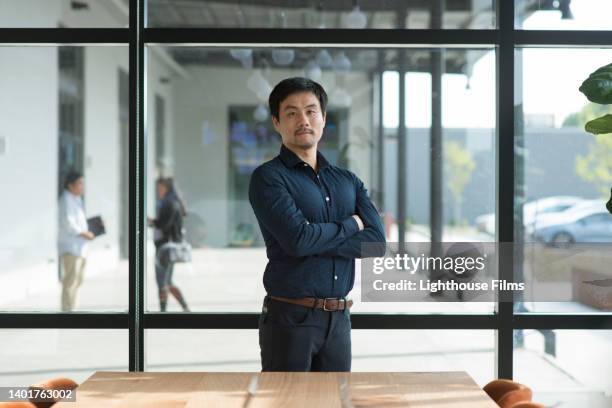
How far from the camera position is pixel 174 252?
4.80 m

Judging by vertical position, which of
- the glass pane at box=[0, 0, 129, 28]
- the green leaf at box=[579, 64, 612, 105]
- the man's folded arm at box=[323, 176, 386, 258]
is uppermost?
the glass pane at box=[0, 0, 129, 28]

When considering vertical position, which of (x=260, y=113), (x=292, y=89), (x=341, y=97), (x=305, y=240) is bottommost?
(x=305, y=240)

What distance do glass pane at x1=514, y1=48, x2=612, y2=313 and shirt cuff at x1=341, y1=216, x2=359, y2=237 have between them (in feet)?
4.66

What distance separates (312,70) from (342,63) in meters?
0.35

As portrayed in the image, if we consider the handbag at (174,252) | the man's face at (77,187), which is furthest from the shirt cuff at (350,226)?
the man's face at (77,187)

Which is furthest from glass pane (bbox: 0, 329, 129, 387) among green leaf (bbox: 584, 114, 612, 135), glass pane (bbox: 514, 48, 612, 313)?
green leaf (bbox: 584, 114, 612, 135)

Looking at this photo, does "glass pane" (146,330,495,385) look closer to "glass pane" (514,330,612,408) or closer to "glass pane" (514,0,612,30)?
"glass pane" (514,330,612,408)

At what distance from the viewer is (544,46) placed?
3920 millimetres

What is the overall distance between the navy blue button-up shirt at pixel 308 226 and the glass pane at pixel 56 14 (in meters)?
1.58

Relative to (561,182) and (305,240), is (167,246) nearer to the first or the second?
(305,240)

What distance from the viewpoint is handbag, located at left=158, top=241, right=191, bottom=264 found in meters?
4.72

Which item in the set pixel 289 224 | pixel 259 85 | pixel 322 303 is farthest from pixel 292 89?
pixel 259 85

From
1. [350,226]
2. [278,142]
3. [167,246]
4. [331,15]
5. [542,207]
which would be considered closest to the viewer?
[350,226]

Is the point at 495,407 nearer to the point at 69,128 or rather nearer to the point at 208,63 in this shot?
the point at 208,63
